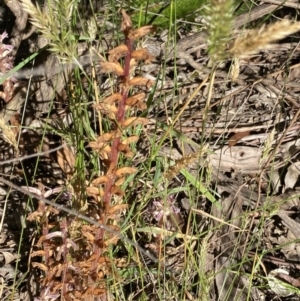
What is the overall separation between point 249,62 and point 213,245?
0.75 m

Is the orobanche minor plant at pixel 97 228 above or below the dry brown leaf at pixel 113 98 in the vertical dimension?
below

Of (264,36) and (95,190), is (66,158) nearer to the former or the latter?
(95,190)

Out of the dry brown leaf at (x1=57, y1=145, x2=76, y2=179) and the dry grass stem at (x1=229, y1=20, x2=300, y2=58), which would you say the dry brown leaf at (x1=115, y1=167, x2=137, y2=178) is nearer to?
the dry grass stem at (x1=229, y1=20, x2=300, y2=58)

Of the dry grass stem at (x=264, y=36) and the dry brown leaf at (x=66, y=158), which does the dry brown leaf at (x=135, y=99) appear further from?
the dry brown leaf at (x=66, y=158)

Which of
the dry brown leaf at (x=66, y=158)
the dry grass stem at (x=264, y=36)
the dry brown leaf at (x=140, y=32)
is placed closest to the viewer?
the dry grass stem at (x=264, y=36)

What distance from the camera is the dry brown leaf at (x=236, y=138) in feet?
6.42

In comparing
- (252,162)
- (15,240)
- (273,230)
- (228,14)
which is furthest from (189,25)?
(228,14)

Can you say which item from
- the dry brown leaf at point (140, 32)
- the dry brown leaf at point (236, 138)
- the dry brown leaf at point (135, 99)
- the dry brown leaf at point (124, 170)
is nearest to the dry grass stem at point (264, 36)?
the dry brown leaf at point (140, 32)

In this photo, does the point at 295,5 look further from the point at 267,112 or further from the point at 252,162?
the point at 252,162

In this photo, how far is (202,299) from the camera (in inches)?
60.1

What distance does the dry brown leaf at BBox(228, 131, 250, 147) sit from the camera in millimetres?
1956

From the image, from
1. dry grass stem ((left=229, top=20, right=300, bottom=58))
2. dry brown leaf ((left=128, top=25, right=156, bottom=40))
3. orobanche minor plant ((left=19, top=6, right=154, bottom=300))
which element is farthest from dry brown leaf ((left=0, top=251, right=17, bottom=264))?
dry grass stem ((left=229, top=20, right=300, bottom=58))

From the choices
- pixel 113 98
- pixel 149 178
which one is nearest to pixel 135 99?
pixel 113 98

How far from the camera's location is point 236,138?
6.45 ft
